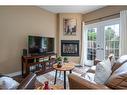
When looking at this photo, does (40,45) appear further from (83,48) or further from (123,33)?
(123,33)

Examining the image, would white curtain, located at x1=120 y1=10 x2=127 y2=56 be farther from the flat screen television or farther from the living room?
the flat screen television

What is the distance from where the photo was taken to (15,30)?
13.3ft

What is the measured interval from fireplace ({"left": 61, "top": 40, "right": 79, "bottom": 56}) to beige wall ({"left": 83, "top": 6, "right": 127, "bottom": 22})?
3.62 feet

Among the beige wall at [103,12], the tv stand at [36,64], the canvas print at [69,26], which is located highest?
the beige wall at [103,12]

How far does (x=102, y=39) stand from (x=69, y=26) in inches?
61.5

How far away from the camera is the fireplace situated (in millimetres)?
5527

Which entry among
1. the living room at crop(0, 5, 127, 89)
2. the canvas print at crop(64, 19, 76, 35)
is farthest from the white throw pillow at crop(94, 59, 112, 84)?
the canvas print at crop(64, 19, 76, 35)

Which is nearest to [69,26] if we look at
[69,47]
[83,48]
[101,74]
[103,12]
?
[69,47]

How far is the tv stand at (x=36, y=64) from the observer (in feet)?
12.6

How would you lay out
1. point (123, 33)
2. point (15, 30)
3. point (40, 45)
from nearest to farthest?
point (123, 33) < point (15, 30) < point (40, 45)

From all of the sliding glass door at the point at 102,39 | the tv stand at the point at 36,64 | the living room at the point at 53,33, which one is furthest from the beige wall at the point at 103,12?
the tv stand at the point at 36,64

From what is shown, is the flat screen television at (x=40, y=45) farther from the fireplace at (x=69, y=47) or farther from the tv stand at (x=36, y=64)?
the fireplace at (x=69, y=47)
